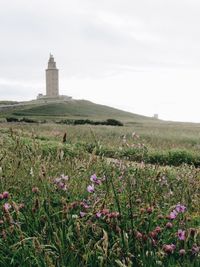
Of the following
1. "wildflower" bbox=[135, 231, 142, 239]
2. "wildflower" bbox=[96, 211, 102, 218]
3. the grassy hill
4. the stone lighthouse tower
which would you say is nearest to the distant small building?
the stone lighthouse tower

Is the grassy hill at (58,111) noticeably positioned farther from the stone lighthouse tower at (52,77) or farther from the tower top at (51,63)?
the tower top at (51,63)

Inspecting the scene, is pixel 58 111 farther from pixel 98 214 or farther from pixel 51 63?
pixel 98 214

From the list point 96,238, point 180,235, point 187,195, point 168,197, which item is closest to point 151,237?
point 180,235

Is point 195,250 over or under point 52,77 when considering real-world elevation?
under

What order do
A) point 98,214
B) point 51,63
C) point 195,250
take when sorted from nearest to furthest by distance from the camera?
1. point 195,250
2. point 98,214
3. point 51,63

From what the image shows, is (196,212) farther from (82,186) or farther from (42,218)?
(42,218)

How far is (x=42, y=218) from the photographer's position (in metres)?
4.63

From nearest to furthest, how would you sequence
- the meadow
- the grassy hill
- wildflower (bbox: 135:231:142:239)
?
1. the meadow
2. wildflower (bbox: 135:231:142:239)
3. the grassy hill

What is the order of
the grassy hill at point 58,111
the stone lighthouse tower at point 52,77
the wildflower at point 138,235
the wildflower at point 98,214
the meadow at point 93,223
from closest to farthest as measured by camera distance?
1. the meadow at point 93,223
2. the wildflower at point 138,235
3. the wildflower at point 98,214
4. the grassy hill at point 58,111
5. the stone lighthouse tower at point 52,77

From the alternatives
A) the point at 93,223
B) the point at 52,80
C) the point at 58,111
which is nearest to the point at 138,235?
the point at 93,223

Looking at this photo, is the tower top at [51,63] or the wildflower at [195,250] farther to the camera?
the tower top at [51,63]

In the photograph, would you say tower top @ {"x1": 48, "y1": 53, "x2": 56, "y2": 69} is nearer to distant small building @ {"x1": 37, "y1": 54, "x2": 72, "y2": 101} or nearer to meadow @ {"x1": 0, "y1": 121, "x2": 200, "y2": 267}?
distant small building @ {"x1": 37, "y1": 54, "x2": 72, "y2": 101}

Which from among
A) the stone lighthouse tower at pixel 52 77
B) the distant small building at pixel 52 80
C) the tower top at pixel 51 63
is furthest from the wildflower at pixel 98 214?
the tower top at pixel 51 63

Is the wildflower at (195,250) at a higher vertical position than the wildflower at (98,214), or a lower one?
lower
